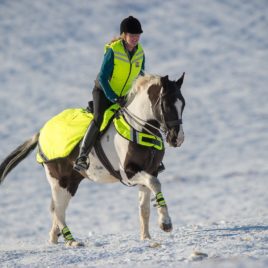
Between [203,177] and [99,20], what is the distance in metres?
35.3

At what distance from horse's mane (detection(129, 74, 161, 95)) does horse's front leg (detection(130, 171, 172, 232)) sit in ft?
3.73

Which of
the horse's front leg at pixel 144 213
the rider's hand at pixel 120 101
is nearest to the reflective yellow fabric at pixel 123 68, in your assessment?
the rider's hand at pixel 120 101

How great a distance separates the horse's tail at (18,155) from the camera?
1023 cm

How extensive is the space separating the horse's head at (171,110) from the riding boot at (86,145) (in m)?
1.22

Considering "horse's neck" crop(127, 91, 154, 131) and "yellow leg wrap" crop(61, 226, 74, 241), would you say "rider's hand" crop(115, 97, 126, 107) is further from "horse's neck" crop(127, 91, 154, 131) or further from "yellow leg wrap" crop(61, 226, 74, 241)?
"yellow leg wrap" crop(61, 226, 74, 241)

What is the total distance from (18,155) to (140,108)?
3039 mm

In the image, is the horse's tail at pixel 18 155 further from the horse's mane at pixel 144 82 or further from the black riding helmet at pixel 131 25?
the black riding helmet at pixel 131 25

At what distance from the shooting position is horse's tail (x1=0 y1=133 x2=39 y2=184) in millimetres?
10227

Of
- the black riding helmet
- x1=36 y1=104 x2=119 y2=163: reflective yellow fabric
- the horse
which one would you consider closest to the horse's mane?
the horse

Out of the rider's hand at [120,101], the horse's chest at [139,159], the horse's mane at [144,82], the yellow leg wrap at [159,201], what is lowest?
the yellow leg wrap at [159,201]

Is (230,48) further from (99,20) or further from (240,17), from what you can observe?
(99,20)

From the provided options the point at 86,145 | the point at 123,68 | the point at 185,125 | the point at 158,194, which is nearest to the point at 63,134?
the point at 86,145

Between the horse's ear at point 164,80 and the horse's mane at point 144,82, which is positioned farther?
the horse's mane at point 144,82

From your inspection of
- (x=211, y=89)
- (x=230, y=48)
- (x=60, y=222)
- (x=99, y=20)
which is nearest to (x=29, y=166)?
(x=211, y=89)
